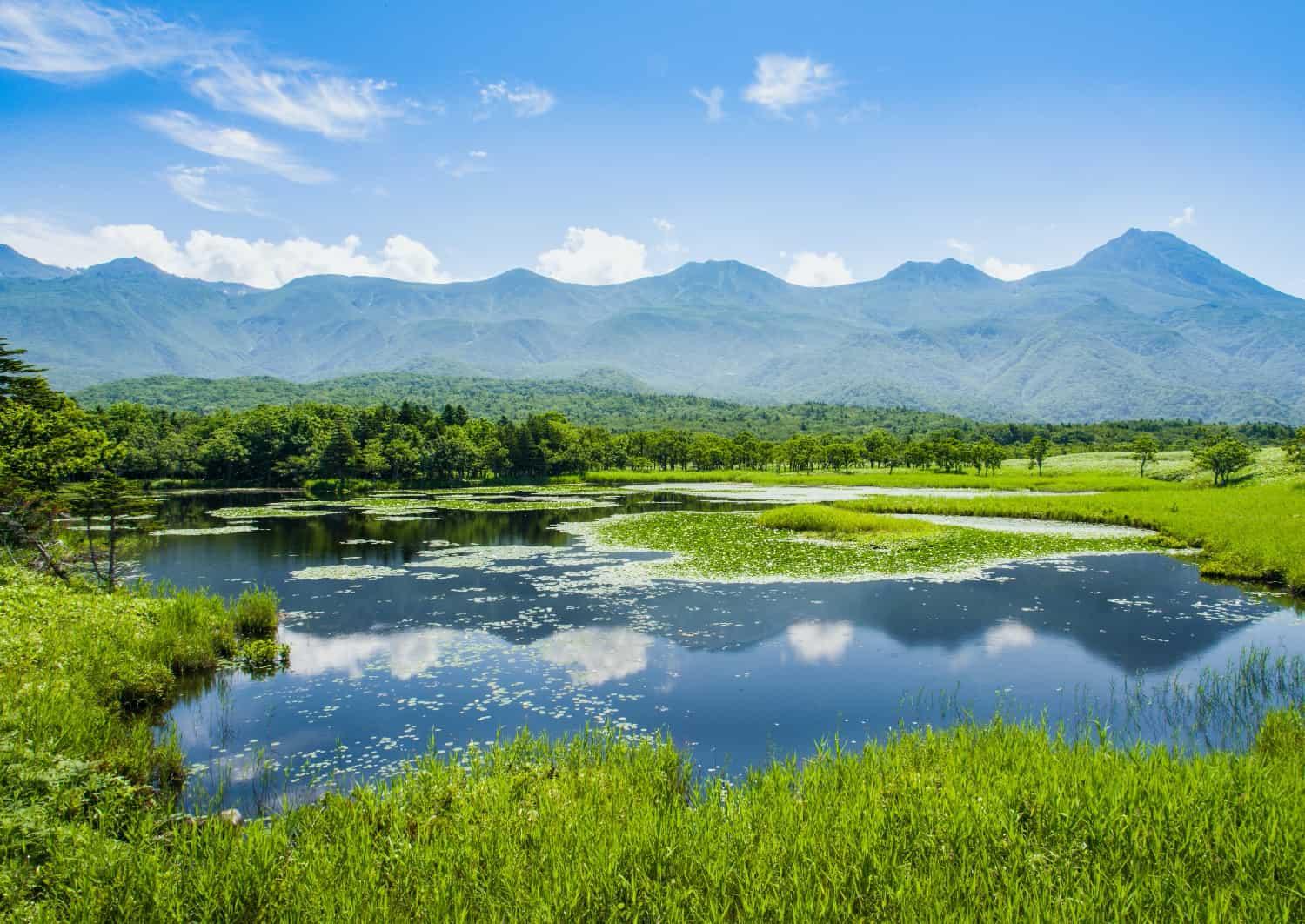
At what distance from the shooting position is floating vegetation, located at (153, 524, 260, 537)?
2018 inches

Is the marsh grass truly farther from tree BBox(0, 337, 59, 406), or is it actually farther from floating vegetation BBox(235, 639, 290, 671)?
tree BBox(0, 337, 59, 406)

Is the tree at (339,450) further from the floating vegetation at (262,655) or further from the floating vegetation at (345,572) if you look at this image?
the floating vegetation at (262,655)

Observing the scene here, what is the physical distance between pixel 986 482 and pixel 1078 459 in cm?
5481

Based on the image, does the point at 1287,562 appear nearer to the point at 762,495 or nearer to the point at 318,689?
the point at 318,689

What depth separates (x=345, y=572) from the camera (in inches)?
1417

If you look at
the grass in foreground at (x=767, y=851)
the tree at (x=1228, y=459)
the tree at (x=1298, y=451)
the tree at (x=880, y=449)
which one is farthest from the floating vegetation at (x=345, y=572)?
the tree at (x=880, y=449)

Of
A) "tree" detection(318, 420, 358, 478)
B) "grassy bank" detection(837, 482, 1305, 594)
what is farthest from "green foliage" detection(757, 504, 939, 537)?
"tree" detection(318, 420, 358, 478)

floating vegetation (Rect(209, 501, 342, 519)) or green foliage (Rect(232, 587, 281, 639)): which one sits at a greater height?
green foliage (Rect(232, 587, 281, 639))

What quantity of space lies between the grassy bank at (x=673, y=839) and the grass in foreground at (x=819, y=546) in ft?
74.6

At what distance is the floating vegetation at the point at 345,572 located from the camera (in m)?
34.8

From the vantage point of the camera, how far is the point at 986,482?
313 feet

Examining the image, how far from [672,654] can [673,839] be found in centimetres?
1294

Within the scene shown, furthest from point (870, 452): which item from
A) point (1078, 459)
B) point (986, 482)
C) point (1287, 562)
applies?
point (1287, 562)

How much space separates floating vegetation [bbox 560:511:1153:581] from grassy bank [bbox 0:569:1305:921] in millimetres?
22380
